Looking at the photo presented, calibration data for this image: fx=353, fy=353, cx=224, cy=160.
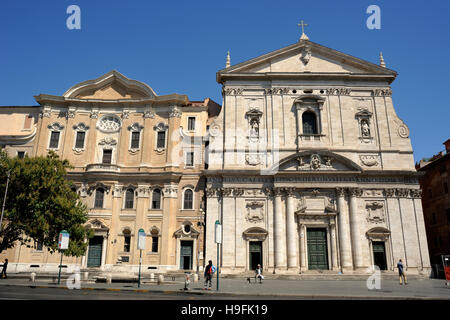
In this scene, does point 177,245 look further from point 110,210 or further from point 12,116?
point 12,116

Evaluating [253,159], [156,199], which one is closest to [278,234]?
[253,159]

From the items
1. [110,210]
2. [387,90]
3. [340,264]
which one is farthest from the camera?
[387,90]

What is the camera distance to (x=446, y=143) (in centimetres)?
4012

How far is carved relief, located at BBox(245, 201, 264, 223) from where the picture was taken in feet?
102

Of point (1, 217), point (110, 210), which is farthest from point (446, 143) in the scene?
point (1, 217)

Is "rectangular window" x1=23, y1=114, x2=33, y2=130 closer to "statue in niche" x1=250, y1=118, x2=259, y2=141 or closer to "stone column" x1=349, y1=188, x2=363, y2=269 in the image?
"statue in niche" x1=250, y1=118, x2=259, y2=141

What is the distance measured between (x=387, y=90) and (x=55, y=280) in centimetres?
3316

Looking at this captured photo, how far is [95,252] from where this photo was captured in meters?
31.6

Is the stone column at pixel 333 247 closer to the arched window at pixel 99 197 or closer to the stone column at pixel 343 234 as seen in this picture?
the stone column at pixel 343 234

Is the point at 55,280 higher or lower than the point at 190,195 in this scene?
lower

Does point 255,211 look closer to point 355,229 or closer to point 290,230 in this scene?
point 290,230

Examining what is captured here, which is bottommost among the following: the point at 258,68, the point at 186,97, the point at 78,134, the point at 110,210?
the point at 110,210

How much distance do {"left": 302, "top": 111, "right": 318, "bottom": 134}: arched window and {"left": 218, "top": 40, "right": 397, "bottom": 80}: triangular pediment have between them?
14.3 feet

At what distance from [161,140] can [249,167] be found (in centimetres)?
926
